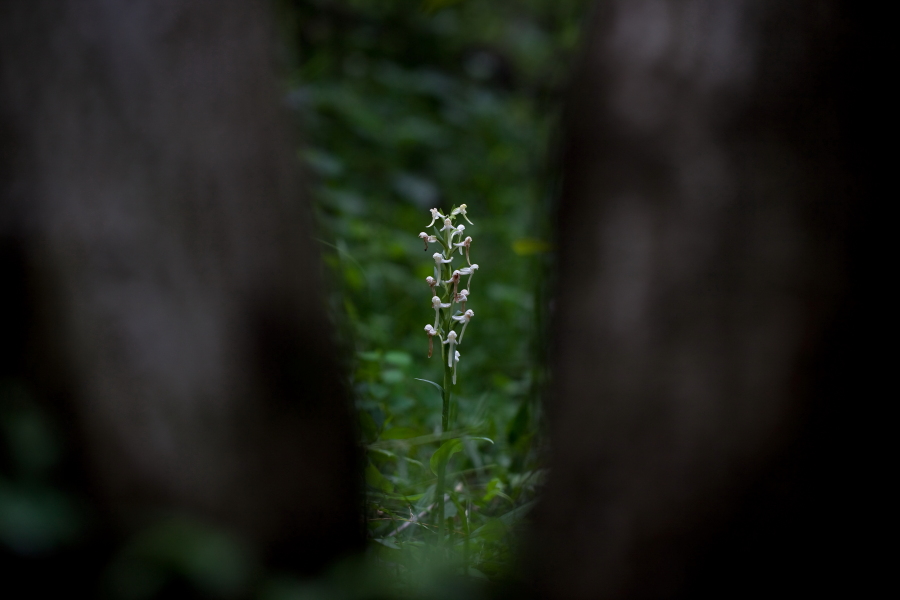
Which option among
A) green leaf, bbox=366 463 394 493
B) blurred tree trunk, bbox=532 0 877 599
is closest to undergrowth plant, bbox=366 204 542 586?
green leaf, bbox=366 463 394 493

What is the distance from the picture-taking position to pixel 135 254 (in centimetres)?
90

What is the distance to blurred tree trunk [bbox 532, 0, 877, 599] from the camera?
83cm

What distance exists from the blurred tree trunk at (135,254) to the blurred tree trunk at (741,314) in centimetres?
50

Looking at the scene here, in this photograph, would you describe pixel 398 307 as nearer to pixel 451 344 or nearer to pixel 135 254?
pixel 451 344

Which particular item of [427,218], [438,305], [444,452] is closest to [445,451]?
[444,452]

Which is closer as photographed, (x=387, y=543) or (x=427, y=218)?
(x=387, y=543)

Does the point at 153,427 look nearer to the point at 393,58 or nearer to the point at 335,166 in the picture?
the point at 335,166

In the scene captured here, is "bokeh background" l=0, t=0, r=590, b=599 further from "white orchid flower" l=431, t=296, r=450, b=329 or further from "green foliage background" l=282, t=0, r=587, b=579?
"white orchid flower" l=431, t=296, r=450, b=329

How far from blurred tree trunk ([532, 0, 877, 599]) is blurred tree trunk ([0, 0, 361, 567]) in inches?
19.6

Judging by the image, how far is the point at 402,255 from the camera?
9.72 feet

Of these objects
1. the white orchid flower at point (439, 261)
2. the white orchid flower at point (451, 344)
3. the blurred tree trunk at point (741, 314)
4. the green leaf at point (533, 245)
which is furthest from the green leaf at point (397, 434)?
the blurred tree trunk at point (741, 314)

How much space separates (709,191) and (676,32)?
208 millimetres

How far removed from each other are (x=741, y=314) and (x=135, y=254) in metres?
0.78

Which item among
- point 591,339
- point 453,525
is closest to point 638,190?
point 591,339
